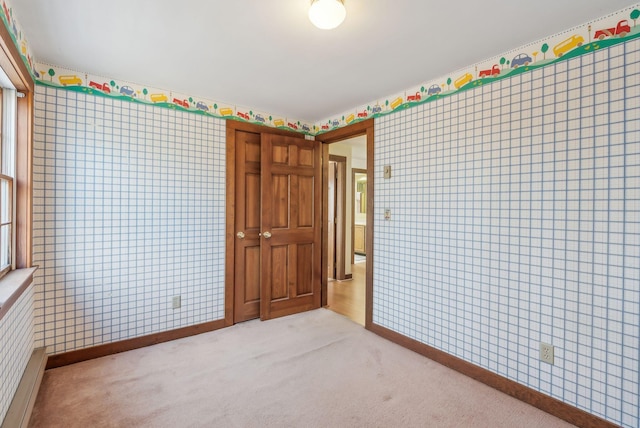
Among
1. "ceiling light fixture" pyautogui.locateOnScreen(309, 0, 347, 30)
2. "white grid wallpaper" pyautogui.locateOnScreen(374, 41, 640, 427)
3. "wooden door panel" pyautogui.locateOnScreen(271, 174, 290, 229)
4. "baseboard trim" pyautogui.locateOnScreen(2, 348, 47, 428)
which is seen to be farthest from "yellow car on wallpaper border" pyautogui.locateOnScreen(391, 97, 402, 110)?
"baseboard trim" pyautogui.locateOnScreen(2, 348, 47, 428)

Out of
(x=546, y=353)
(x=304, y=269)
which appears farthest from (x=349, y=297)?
(x=546, y=353)

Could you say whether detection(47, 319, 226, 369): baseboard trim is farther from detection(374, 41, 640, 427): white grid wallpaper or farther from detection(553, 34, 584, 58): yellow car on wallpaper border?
detection(553, 34, 584, 58): yellow car on wallpaper border

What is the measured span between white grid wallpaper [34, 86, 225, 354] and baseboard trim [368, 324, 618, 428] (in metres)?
1.92

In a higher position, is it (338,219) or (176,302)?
(338,219)

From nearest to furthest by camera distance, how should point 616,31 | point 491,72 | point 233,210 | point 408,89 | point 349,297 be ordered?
point 616,31 < point 491,72 < point 408,89 < point 233,210 < point 349,297

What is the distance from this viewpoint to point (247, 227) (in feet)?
10.9

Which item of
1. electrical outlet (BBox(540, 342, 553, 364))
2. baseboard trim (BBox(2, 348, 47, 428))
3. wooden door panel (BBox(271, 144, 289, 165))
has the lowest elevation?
baseboard trim (BBox(2, 348, 47, 428))

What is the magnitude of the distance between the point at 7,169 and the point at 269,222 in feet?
6.62

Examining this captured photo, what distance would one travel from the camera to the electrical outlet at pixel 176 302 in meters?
2.86

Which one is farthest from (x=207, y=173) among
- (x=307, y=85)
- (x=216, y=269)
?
(x=307, y=85)

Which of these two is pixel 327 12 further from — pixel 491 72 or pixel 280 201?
pixel 280 201

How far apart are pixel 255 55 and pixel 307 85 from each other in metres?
0.62

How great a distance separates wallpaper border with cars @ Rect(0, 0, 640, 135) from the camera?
1684 mm

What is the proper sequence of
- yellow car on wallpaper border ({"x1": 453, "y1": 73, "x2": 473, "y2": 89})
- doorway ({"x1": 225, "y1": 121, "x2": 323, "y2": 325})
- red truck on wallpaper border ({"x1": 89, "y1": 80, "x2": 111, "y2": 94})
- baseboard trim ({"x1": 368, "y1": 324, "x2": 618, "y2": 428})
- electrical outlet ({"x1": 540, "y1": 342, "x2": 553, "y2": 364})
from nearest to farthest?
baseboard trim ({"x1": 368, "y1": 324, "x2": 618, "y2": 428})
electrical outlet ({"x1": 540, "y1": 342, "x2": 553, "y2": 364})
yellow car on wallpaper border ({"x1": 453, "y1": 73, "x2": 473, "y2": 89})
red truck on wallpaper border ({"x1": 89, "y1": 80, "x2": 111, "y2": 94})
doorway ({"x1": 225, "y1": 121, "x2": 323, "y2": 325})
